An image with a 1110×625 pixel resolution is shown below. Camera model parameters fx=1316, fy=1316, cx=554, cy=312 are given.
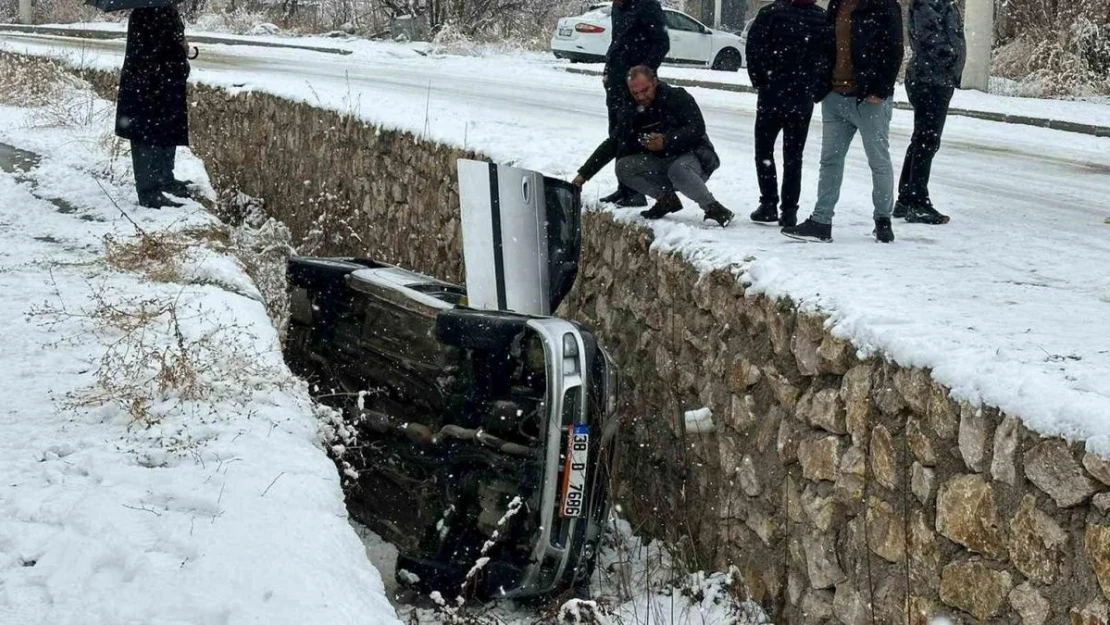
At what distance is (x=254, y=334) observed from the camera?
21.0 ft

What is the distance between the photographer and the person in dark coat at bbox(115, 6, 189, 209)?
9.21 meters

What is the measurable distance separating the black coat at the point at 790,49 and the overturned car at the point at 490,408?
1.25 m

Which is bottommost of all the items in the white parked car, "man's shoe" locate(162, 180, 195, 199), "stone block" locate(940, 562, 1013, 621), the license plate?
the license plate

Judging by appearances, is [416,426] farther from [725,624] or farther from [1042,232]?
[1042,232]

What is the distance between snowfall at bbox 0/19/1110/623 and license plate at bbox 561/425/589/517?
550 millimetres

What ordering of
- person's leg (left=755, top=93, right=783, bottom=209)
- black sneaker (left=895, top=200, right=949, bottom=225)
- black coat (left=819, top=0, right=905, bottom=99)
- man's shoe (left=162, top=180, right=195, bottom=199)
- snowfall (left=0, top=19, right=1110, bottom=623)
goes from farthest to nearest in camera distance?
1. man's shoe (left=162, top=180, right=195, bottom=199)
2. black sneaker (left=895, top=200, right=949, bottom=225)
3. person's leg (left=755, top=93, right=783, bottom=209)
4. black coat (left=819, top=0, right=905, bottom=99)
5. snowfall (left=0, top=19, right=1110, bottom=623)

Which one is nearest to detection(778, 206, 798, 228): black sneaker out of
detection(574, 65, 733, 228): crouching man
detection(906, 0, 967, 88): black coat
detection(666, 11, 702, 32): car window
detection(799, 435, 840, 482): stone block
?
detection(574, 65, 733, 228): crouching man

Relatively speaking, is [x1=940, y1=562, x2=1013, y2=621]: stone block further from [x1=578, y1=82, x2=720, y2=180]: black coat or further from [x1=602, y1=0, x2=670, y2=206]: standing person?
[x1=602, y1=0, x2=670, y2=206]: standing person

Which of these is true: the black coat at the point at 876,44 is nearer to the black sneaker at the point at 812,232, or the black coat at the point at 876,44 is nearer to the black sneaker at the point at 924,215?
the black sneaker at the point at 812,232

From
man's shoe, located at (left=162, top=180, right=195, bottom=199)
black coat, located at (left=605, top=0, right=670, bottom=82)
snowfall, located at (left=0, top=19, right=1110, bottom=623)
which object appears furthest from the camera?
man's shoe, located at (left=162, top=180, right=195, bottom=199)

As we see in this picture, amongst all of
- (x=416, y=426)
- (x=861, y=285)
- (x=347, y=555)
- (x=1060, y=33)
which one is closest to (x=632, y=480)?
(x=416, y=426)

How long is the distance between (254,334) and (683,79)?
43.7 feet

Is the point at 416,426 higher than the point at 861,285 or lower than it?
lower

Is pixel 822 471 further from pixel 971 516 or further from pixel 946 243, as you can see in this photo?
pixel 946 243
